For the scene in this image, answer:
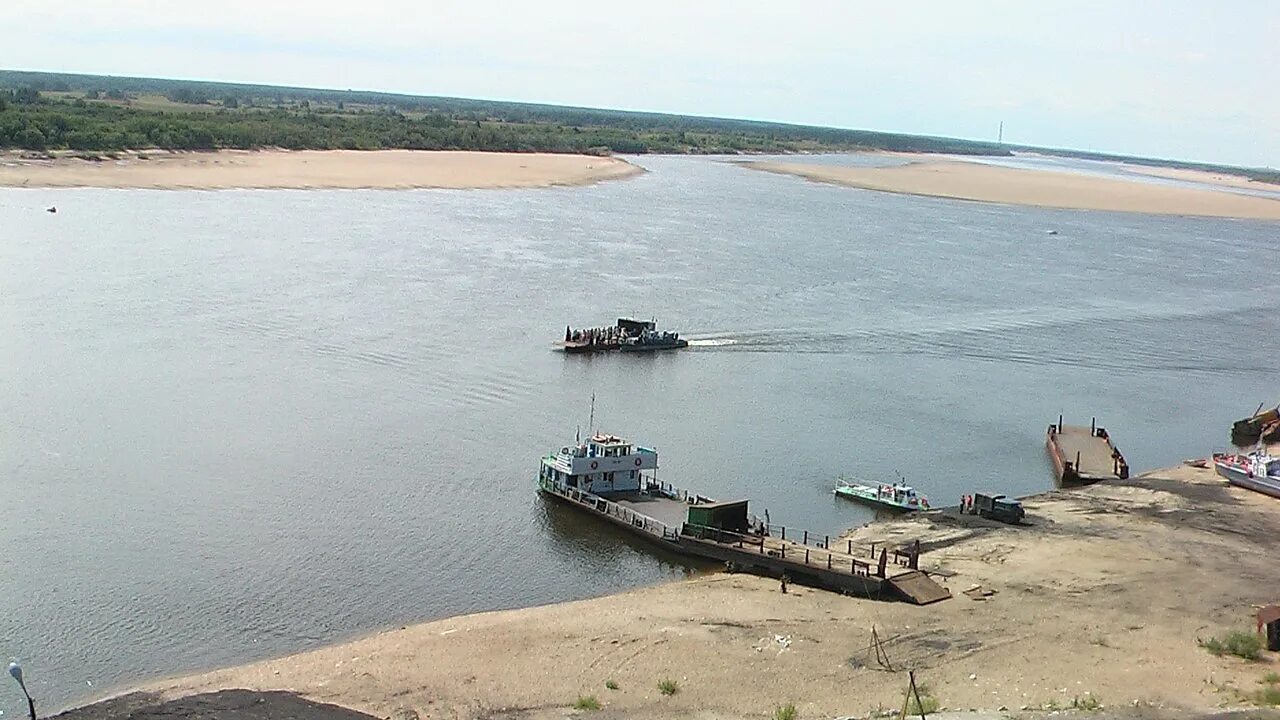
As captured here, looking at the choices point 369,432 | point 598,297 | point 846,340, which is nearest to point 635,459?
point 369,432

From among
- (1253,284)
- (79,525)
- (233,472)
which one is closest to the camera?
(79,525)

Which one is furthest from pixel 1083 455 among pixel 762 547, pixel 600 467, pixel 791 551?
pixel 600 467

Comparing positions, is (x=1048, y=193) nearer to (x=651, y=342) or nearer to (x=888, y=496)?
(x=651, y=342)

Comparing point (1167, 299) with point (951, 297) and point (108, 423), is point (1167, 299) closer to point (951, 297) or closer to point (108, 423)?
point (951, 297)

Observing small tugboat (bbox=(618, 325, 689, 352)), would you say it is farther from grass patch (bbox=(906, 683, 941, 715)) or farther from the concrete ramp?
grass patch (bbox=(906, 683, 941, 715))

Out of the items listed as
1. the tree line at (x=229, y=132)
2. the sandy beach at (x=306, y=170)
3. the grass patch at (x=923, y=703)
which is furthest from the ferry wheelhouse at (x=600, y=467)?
the tree line at (x=229, y=132)

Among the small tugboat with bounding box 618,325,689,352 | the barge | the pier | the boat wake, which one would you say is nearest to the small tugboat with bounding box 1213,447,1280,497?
the barge

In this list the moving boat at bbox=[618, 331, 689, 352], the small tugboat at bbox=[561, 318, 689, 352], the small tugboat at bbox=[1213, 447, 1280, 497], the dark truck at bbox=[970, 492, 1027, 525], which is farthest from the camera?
the moving boat at bbox=[618, 331, 689, 352]
